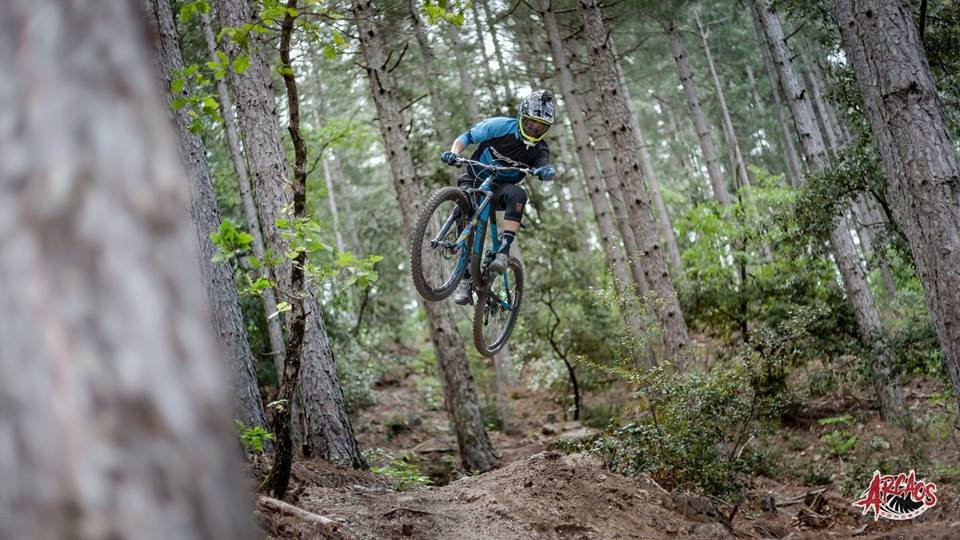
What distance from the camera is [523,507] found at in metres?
6.40

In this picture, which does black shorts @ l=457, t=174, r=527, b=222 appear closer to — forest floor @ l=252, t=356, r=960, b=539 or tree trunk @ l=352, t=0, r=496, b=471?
forest floor @ l=252, t=356, r=960, b=539

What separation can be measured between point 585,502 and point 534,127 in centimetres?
345

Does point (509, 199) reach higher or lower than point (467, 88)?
lower

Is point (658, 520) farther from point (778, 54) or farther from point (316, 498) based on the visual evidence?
point (778, 54)

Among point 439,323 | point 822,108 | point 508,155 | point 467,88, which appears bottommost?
point 439,323


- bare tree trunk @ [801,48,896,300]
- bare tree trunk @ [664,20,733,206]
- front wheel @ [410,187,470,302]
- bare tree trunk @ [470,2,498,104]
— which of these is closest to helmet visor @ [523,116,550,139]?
front wheel @ [410,187,470,302]

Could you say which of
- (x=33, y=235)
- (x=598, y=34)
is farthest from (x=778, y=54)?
(x=33, y=235)

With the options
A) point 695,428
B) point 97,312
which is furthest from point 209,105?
point 695,428

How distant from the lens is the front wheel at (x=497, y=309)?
25.9 feet

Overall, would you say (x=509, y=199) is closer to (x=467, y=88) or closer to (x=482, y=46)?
(x=467, y=88)

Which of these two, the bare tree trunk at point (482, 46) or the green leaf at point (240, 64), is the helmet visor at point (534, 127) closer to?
the green leaf at point (240, 64)

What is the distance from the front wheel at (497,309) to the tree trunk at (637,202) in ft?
5.92

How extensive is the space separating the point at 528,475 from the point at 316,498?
202cm

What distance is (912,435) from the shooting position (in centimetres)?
1138
